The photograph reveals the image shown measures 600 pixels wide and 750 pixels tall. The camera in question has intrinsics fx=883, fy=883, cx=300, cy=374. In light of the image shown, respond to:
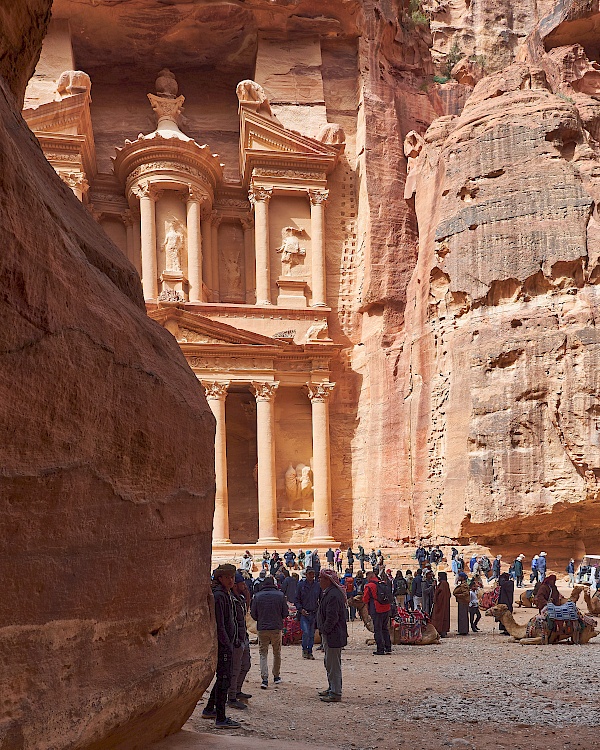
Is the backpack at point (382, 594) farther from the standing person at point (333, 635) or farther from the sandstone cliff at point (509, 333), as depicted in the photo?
the sandstone cliff at point (509, 333)

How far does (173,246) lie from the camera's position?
38.5 m

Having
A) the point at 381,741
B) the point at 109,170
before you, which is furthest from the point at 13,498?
the point at 109,170

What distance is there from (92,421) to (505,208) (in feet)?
86.2

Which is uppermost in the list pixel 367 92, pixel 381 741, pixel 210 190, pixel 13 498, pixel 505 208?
pixel 367 92

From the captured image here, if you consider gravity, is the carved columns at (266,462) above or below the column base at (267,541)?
above

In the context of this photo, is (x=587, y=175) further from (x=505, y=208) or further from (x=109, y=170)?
(x=109, y=170)

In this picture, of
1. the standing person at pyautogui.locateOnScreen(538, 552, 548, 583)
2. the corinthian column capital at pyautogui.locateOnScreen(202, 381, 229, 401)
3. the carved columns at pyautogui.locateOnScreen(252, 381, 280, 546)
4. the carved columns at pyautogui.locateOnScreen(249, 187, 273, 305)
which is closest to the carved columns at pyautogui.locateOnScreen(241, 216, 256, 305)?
the carved columns at pyautogui.locateOnScreen(249, 187, 273, 305)

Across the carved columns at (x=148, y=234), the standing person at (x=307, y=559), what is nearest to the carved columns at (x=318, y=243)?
the carved columns at (x=148, y=234)

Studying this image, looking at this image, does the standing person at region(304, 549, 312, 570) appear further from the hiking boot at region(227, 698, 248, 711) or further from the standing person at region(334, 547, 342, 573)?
the hiking boot at region(227, 698, 248, 711)

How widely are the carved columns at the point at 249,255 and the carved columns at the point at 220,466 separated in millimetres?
7640

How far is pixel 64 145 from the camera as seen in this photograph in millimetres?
37312

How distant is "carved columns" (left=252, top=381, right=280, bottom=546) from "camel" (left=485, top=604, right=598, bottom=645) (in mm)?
18739

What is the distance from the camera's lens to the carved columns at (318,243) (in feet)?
126

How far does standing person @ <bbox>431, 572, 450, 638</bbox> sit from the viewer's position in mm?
16562
